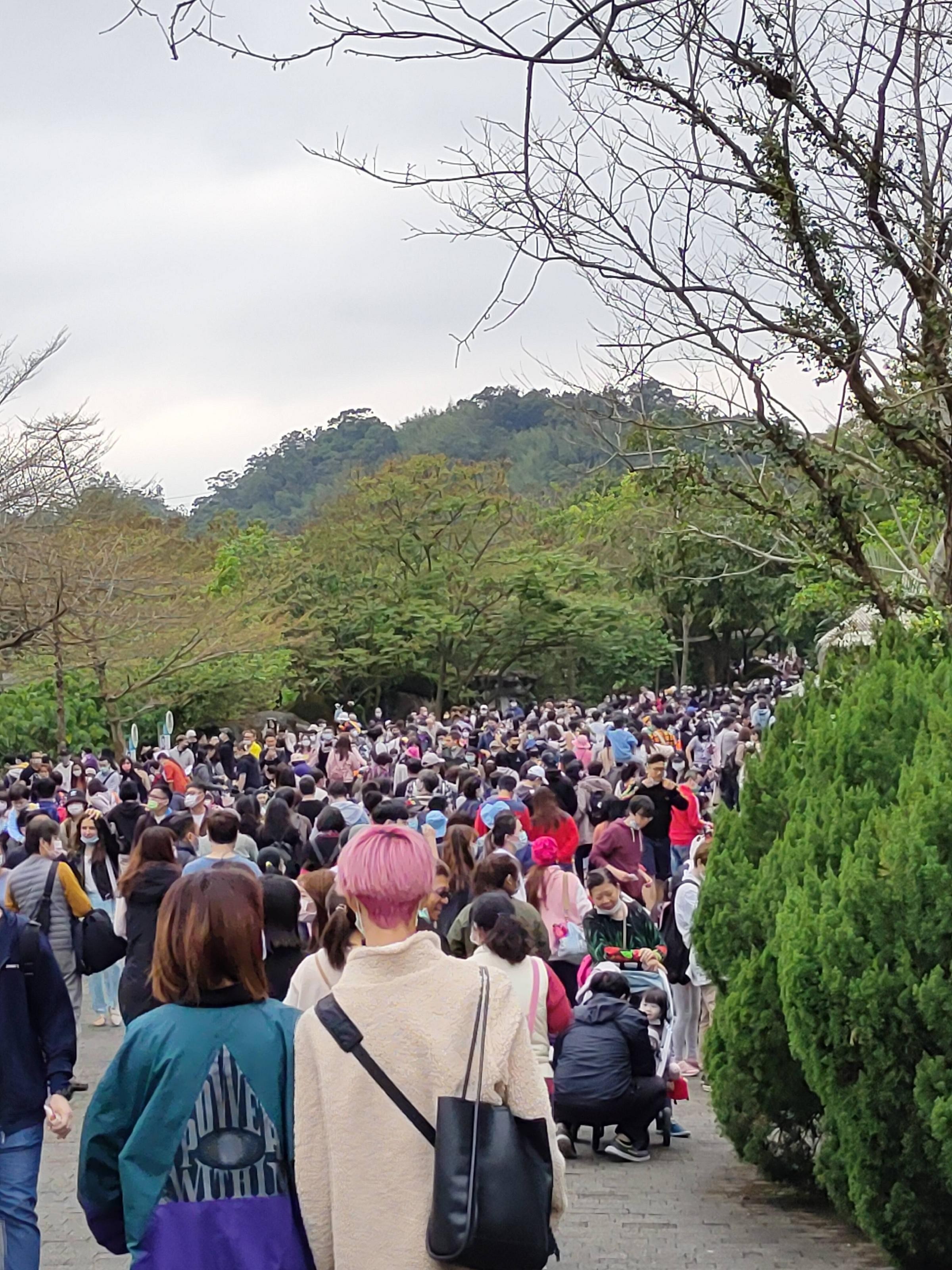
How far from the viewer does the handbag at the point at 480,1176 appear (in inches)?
124

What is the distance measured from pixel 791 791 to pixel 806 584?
3443mm

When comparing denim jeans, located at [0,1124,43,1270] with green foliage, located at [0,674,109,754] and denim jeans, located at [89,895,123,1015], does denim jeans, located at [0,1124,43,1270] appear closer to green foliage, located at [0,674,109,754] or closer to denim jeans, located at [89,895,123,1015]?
denim jeans, located at [89,895,123,1015]

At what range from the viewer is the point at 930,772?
5.79 metres

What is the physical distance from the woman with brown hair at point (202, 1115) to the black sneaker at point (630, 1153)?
4.74 meters

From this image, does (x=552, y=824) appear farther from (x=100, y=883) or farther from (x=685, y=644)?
(x=685, y=644)

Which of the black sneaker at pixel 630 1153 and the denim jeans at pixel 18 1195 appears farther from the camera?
the black sneaker at pixel 630 1153

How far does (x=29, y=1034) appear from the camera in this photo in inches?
189

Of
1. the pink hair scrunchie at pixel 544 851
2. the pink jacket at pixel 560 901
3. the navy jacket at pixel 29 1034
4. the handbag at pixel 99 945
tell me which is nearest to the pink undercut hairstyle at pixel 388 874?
the navy jacket at pixel 29 1034

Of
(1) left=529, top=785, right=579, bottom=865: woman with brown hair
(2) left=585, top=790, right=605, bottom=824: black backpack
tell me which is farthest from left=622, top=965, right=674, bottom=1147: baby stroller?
(2) left=585, top=790, right=605, bottom=824: black backpack

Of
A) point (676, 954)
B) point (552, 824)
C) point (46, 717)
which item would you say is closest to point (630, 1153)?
point (676, 954)

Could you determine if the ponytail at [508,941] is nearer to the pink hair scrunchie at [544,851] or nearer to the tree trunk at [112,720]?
the pink hair scrunchie at [544,851]

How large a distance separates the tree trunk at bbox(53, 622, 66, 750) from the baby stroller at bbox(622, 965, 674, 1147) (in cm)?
2386

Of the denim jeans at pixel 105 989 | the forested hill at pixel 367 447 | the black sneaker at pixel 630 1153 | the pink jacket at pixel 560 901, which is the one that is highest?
the forested hill at pixel 367 447

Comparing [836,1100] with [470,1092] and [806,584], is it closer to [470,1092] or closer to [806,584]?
[470,1092]
